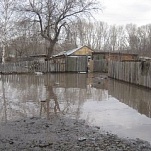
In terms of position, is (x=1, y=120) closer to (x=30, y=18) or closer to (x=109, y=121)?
(x=109, y=121)

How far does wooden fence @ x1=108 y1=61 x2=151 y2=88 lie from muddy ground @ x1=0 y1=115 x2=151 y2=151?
9.73 meters

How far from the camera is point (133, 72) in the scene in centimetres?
2003

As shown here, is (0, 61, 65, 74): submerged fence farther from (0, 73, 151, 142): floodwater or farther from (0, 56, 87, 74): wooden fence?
(0, 73, 151, 142): floodwater

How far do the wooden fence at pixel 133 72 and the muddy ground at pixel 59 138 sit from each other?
9.73m

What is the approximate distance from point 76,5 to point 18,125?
35.1 meters

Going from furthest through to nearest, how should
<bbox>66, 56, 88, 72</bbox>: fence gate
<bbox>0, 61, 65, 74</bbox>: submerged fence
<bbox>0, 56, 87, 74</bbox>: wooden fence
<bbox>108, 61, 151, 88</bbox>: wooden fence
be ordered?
<bbox>66, 56, 88, 72</bbox>: fence gate < <bbox>0, 61, 65, 74</bbox>: submerged fence < <bbox>0, 56, 87, 74</bbox>: wooden fence < <bbox>108, 61, 151, 88</bbox>: wooden fence

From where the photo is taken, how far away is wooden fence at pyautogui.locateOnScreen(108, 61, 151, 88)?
1744cm

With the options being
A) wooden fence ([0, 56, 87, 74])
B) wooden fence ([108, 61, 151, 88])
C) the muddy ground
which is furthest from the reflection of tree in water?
wooden fence ([0, 56, 87, 74])

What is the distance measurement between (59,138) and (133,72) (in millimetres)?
14003

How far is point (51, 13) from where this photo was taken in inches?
1599

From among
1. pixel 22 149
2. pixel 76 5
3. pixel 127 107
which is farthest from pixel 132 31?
pixel 22 149

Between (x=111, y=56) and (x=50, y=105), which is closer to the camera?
(x=50, y=105)

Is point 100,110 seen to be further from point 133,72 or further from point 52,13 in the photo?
point 52,13

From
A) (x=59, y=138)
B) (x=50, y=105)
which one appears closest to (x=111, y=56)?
(x=50, y=105)
